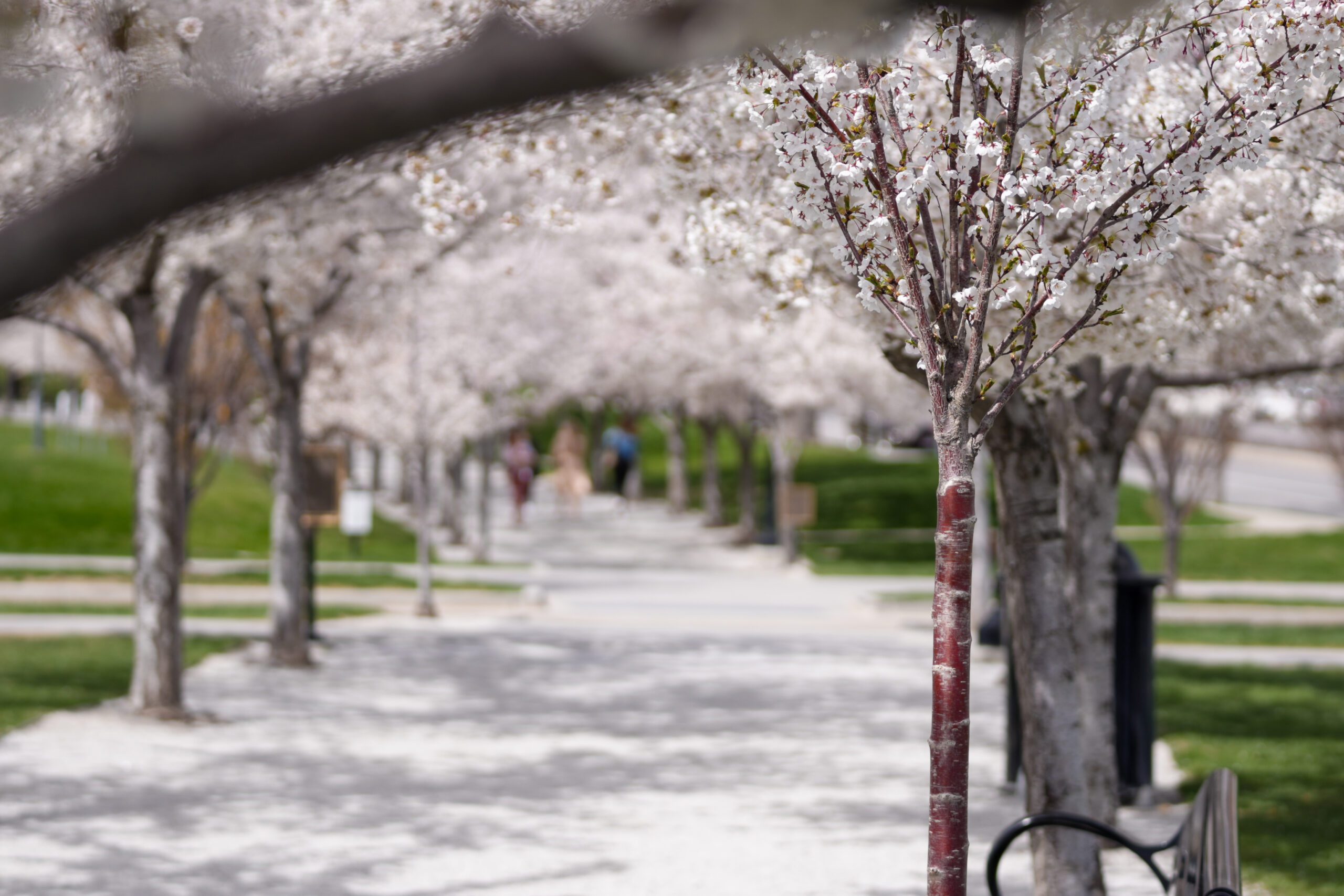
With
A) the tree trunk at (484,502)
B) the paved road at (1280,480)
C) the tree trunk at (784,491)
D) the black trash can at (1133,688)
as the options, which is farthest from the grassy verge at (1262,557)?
the black trash can at (1133,688)

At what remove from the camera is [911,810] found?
925cm

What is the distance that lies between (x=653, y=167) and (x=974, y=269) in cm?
418

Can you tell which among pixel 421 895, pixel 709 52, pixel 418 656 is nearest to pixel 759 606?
pixel 418 656

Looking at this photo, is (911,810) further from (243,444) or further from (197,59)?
(243,444)

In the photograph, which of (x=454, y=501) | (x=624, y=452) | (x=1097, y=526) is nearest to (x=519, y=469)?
(x=624, y=452)

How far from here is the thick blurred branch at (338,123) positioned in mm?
2254

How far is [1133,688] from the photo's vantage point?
369 inches

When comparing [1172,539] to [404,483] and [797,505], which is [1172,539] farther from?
[404,483]

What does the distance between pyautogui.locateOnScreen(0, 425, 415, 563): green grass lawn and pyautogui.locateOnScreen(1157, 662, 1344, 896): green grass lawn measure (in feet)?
52.2

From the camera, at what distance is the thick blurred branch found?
2.25 metres

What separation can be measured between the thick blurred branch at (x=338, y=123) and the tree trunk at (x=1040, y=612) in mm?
4142

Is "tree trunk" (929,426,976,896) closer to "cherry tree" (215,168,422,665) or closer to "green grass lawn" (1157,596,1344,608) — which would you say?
"cherry tree" (215,168,422,665)

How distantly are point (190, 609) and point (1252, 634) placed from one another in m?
12.0

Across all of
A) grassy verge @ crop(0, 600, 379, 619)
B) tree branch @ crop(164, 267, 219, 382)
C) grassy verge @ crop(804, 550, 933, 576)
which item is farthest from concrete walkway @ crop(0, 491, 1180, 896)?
grassy verge @ crop(804, 550, 933, 576)
